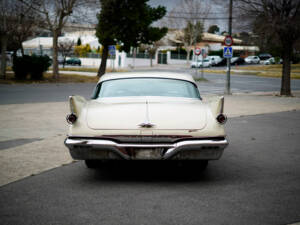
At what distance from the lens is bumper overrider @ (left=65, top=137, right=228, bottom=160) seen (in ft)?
17.0

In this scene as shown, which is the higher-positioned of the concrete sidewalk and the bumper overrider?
the bumper overrider

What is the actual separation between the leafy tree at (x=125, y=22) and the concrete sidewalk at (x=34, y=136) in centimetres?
2079

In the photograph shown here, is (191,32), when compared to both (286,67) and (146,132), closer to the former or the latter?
(286,67)

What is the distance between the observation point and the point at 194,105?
568 cm

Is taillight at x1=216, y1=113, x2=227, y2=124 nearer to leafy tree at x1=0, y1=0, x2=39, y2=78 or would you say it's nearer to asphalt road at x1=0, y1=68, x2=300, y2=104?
asphalt road at x1=0, y1=68, x2=300, y2=104

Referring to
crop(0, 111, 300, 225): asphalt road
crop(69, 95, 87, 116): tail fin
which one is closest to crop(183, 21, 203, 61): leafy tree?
crop(0, 111, 300, 225): asphalt road

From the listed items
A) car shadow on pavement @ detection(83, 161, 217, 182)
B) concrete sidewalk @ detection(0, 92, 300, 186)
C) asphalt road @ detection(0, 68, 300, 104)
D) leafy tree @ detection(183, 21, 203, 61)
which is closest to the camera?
car shadow on pavement @ detection(83, 161, 217, 182)

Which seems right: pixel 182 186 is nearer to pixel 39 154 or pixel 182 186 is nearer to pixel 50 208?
pixel 50 208

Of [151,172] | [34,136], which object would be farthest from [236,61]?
[151,172]

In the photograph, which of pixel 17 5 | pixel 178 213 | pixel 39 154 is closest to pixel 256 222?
pixel 178 213

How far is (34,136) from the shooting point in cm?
934

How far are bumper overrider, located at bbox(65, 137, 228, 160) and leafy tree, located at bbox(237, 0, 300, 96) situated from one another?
16287 millimetres

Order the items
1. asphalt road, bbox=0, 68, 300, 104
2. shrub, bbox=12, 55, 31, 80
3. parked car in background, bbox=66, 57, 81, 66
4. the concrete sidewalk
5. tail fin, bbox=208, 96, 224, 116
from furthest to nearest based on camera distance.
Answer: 1. parked car in background, bbox=66, 57, 81, 66
2. shrub, bbox=12, 55, 31, 80
3. asphalt road, bbox=0, 68, 300, 104
4. the concrete sidewalk
5. tail fin, bbox=208, 96, 224, 116

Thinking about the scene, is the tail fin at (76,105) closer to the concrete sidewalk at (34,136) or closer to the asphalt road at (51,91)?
the concrete sidewalk at (34,136)
